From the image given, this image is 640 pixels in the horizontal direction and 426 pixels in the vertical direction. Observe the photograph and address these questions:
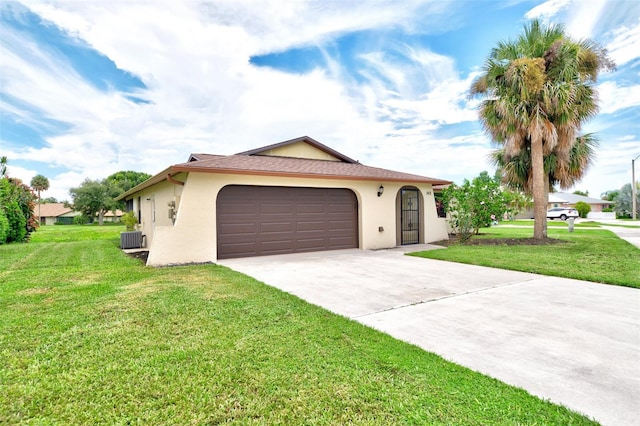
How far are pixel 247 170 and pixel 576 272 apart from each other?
315 inches

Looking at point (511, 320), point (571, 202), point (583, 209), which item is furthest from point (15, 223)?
point (571, 202)

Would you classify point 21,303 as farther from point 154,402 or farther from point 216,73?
point 216,73

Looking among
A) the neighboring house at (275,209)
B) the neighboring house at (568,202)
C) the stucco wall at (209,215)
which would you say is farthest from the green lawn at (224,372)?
Answer: the neighboring house at (568,202)

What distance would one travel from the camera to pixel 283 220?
10086 millimetres

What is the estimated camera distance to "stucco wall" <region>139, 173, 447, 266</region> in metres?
8.33

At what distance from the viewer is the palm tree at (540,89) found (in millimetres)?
11727

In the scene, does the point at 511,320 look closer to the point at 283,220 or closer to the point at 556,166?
the point at 283,220

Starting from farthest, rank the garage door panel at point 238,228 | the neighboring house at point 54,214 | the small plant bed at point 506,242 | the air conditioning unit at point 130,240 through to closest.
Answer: the neighboring house at point 54,214 < the air conditioning unit at point 130,240 < the small plant bed at point 506,242 < the garage door panel at point 238,228

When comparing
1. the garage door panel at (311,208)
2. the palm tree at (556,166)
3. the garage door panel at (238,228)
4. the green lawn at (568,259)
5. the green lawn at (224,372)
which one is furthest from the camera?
the palm tree at (556,166)

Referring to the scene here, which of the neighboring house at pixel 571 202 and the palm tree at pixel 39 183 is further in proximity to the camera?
the palm tree at pixel 39 183

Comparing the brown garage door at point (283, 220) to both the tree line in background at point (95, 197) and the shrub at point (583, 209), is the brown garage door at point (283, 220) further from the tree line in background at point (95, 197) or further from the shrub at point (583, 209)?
the tree line in background at point (95, 197)

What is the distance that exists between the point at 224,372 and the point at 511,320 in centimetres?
345

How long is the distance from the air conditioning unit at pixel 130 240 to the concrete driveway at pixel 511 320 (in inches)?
296

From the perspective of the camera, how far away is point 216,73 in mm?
12570
